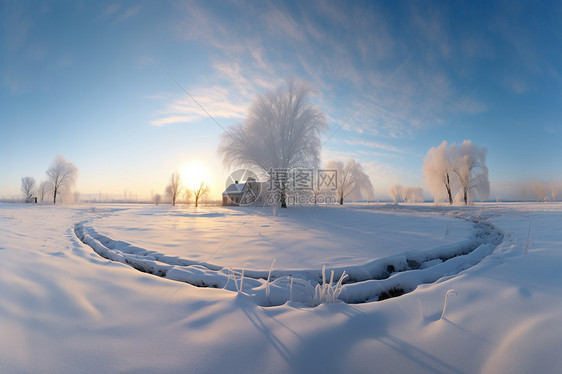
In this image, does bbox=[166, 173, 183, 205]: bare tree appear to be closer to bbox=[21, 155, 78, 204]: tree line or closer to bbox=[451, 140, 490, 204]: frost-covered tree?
bbox=[21, 155, 78, 204]: tree line

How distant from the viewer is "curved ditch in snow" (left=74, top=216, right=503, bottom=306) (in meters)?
2.48

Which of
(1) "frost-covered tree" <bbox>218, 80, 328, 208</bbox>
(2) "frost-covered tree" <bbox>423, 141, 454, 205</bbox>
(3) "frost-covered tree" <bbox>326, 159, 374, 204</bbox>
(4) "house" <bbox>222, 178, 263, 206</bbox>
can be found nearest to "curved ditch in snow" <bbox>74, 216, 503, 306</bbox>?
(1) "frost-covered tree" <bbox>218, 80, 328, 208</bbox>

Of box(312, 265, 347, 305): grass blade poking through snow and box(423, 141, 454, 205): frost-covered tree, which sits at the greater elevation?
box(423, 141, 454, 205): frost-covered tree

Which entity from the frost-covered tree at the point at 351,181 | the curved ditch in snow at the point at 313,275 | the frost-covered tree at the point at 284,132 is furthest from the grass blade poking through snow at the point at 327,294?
the frost-covered tree at the point at 351,181

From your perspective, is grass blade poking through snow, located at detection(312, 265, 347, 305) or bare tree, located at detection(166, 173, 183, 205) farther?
bare tree, located at detection(166, 173, 183, 205)

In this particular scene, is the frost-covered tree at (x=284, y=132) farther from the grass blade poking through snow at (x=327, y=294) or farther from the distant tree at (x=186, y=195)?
the distant tree at (x=186, y=195)

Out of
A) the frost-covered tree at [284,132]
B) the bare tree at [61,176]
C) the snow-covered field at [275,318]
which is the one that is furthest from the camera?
the bare tree at [61,176]

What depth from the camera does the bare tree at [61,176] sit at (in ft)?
113

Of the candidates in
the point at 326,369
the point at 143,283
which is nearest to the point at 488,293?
the point at 326,369

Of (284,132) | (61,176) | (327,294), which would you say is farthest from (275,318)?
(61,176)

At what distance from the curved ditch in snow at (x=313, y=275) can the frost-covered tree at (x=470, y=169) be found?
25.4 metres

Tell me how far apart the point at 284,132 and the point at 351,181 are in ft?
67.9

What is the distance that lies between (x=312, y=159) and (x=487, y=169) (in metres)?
20.6

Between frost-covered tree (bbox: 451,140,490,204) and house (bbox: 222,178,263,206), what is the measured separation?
22.3m
